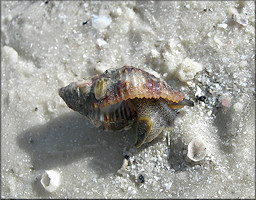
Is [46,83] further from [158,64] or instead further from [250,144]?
[250,144]

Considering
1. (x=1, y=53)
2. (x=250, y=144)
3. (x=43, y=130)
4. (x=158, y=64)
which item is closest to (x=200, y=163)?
(x=250, y=144)

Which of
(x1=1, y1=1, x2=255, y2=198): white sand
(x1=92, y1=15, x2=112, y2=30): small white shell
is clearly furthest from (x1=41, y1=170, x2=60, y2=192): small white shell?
(x1=92, y1=15, x2=112, y2=30): small white shell

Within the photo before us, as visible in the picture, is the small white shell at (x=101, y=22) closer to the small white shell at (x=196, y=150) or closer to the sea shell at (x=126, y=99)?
the sea shell at (x=126, y=99)

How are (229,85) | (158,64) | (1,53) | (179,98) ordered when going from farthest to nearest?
(1,53)
(158,64)
(229,85)
(179,98)

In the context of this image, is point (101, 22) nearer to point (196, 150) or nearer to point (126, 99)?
point (126, 99)

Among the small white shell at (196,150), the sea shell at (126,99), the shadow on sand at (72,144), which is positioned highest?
the sea shell at (126,99)

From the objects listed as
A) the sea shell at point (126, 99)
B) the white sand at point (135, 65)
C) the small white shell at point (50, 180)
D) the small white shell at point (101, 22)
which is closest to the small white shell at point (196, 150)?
the white sand at point (135, 65)

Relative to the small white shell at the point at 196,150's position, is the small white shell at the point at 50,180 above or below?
below
